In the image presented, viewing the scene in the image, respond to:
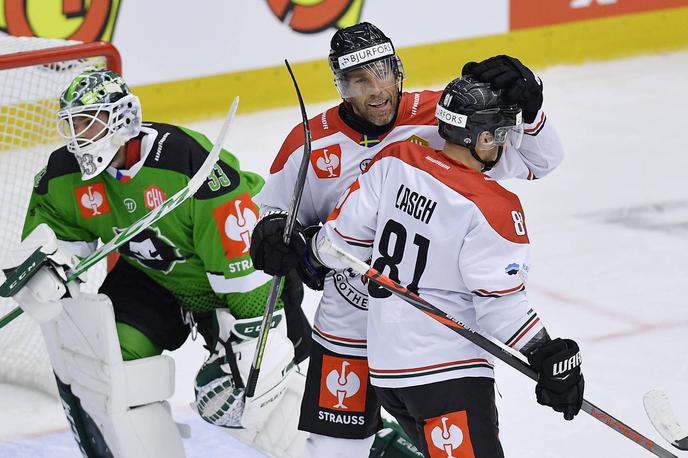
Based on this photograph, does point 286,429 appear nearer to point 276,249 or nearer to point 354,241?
point 276,249

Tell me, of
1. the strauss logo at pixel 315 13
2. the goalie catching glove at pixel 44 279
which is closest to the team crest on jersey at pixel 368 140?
the goalie catching glove at pixel 44 279

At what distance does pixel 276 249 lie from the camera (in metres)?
2.55

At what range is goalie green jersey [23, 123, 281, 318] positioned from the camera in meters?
2.84

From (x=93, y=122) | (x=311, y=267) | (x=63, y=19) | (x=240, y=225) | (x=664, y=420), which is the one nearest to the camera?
(x=664, y=420)

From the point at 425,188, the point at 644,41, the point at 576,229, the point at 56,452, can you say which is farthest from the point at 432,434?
the point at 644,41

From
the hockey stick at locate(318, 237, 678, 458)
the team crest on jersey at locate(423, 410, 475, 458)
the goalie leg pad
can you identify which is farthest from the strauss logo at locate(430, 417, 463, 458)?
the goalie leg pad

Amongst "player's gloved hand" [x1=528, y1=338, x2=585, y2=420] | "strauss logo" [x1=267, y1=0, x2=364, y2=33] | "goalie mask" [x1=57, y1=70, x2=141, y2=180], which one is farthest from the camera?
"strauss logo" [x1=267, y1=0, x2=364, y2=33]

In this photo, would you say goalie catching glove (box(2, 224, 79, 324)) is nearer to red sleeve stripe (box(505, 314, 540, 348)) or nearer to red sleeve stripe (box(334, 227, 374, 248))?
red sleeve stripe (box(334, 227, 374, 248))

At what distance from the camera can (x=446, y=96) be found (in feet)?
7.79

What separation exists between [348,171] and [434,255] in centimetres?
46

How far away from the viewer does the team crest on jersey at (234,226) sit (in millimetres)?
2832

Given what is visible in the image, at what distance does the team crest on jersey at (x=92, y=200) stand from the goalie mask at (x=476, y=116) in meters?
0.92

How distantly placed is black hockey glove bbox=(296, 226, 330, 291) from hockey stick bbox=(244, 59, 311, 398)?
6cm

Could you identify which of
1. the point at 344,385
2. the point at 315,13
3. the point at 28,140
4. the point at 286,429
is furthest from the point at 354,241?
the point at 315,13
